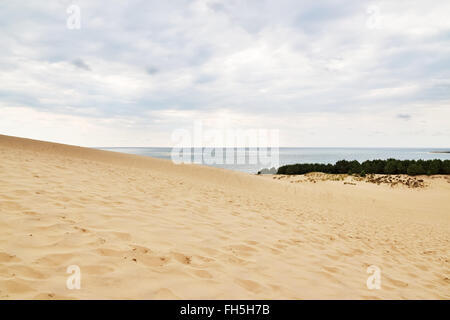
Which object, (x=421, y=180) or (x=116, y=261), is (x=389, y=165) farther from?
(x=116, y=261)

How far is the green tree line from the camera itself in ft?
80.8

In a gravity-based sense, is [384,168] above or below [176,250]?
above

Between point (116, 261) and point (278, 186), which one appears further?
point (278, 186)

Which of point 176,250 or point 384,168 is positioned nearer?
point 176,250

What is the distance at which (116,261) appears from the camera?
319 cm

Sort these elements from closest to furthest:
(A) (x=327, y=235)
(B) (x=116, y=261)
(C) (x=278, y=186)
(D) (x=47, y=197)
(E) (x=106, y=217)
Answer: (B) (x=116, y=261) → (E) (x=106, y=217) → (D) (x=47, y=197) → (A) (x=327, y=235) → (C) (x=278, y=186)

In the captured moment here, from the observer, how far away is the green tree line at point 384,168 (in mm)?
24620

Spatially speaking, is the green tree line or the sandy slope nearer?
the sandy slope

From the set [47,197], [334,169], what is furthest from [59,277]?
[334,169]

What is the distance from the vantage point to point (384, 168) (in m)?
27.5

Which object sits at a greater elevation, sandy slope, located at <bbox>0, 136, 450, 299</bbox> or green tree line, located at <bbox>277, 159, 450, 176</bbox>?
green tree line, located at <bbox>277, 159, 450, 176</bbox>

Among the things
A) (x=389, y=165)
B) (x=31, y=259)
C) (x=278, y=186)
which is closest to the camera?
(x=31, y=259)
